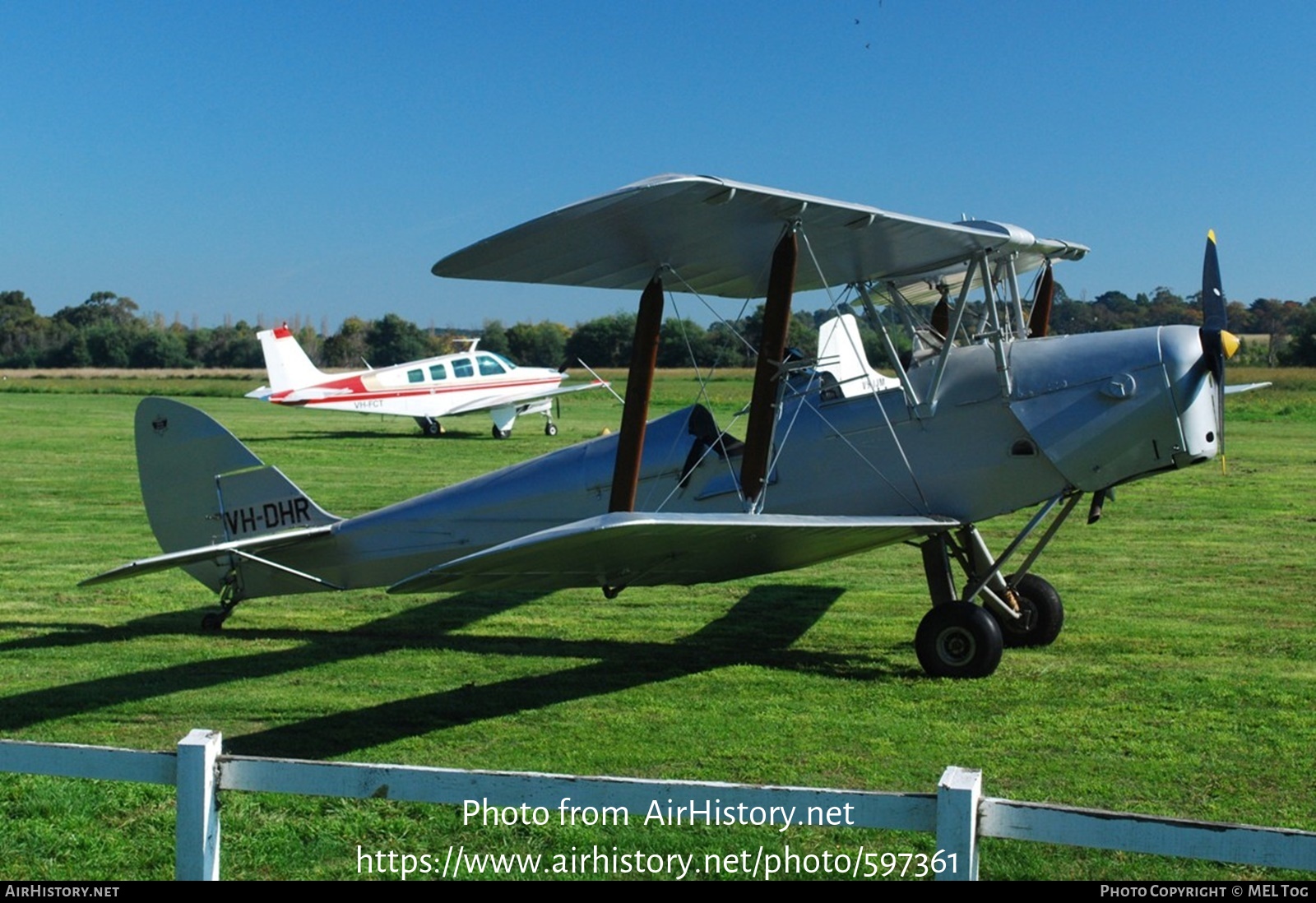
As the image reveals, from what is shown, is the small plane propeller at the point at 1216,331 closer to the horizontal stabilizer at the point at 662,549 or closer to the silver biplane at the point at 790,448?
the silver biplane at the point at 790,448

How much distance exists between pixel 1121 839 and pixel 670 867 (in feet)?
6.21

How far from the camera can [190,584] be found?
1148cm

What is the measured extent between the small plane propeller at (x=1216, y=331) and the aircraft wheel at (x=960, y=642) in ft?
6.01

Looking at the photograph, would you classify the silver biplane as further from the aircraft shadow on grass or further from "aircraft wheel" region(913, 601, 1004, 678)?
the aircraft shadow on grass

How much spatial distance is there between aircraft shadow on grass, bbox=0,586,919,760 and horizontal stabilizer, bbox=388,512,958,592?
2.04 feet

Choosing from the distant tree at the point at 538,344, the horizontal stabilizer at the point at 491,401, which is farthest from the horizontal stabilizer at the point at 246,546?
the distant tree at the point at 538,344

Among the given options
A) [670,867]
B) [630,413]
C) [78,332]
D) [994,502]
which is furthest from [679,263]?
[78,332]

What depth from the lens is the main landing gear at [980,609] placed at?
7.64 meters

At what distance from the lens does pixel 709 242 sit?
25.8 ft

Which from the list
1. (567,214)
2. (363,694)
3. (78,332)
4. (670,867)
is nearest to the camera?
(670,867)

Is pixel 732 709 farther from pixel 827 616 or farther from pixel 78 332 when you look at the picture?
pixel 78 332

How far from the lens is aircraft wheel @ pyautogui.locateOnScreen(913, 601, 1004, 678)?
25.0 ft

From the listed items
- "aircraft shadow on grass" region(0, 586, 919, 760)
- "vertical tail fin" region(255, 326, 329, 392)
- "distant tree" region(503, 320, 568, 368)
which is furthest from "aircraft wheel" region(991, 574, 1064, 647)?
"distant tree" region(503, 320, 568, 368)
